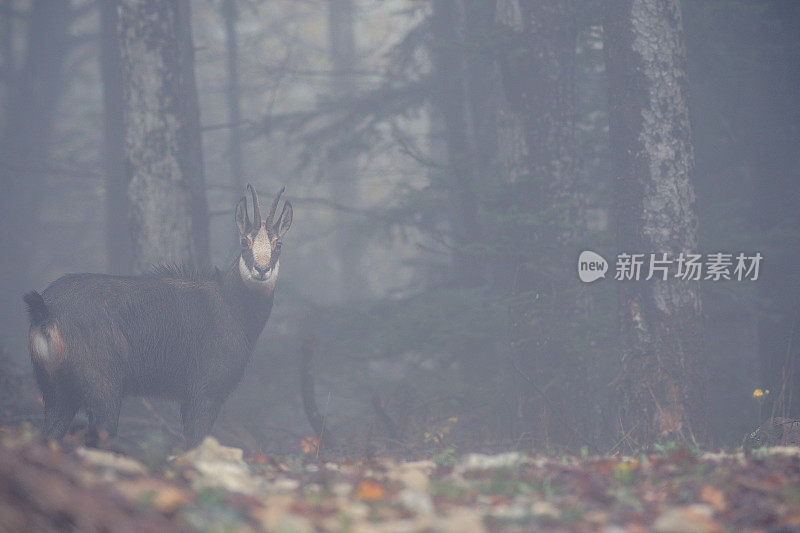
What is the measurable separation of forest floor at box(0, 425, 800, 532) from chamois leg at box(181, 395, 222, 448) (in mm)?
2168

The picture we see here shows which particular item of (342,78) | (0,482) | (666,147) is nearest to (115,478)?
(0,482)

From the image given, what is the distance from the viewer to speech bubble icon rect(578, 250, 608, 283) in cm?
997

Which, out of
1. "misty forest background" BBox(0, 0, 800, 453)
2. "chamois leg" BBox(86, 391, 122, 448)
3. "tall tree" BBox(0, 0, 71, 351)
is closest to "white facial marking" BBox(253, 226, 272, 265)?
"misty forest background" BBox(0, 0, 800, 453)

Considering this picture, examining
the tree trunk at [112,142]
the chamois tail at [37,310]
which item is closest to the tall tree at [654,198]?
the chamois tail at [37,310]

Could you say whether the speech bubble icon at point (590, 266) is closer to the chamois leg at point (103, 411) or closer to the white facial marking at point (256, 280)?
the white facial marking at point (256, 280)

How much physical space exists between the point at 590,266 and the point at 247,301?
4882mm

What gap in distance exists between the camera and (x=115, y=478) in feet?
13.4

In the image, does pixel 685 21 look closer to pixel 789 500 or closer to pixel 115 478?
pixel 789 500

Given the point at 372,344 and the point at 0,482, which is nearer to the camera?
the point at 0,482

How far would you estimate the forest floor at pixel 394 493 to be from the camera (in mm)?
3451

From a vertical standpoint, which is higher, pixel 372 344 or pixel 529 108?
pixel 529 108

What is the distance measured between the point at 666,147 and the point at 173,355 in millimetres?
6628

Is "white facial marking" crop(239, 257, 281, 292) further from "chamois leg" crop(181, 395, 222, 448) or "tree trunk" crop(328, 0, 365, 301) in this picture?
"tree trunk" crop(328, 0, 365, 301)

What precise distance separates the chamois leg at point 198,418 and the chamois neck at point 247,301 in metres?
0.95
